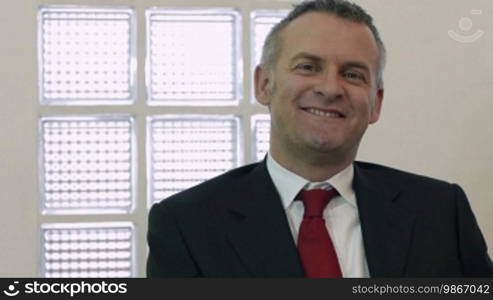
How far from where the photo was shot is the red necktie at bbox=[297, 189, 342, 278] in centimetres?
134

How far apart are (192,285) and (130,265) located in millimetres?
779

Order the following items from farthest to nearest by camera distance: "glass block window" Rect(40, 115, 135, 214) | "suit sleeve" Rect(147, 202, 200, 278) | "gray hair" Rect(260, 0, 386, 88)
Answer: "glass block window" Rect(40, 115, 135, 214), "gray hair" Rect(260, 0, 386, 88), "suit sleeve" Rect(147, 202, 200, 278)

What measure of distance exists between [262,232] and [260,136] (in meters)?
0.73

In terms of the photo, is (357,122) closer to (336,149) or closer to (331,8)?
(336,149)

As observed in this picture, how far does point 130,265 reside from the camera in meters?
2.04

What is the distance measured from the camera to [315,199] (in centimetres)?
140

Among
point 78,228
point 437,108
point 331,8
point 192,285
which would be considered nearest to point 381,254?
point 192,285

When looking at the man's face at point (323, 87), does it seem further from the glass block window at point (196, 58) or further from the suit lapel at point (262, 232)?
the glass block window at point (196, 58)

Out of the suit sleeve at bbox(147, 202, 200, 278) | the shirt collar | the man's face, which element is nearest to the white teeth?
the man's face

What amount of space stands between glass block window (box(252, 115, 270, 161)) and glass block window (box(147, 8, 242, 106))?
74 millimetres

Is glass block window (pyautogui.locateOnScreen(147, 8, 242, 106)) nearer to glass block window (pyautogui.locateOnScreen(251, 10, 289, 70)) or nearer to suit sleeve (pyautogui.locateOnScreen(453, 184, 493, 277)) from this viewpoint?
glass block window (pyautogui.locateOnScreen(251, 10, 289, 70))

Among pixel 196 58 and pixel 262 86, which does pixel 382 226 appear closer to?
pixel 262 86

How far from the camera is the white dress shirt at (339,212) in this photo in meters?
1.39

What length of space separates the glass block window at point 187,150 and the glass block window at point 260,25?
0.18 metres
